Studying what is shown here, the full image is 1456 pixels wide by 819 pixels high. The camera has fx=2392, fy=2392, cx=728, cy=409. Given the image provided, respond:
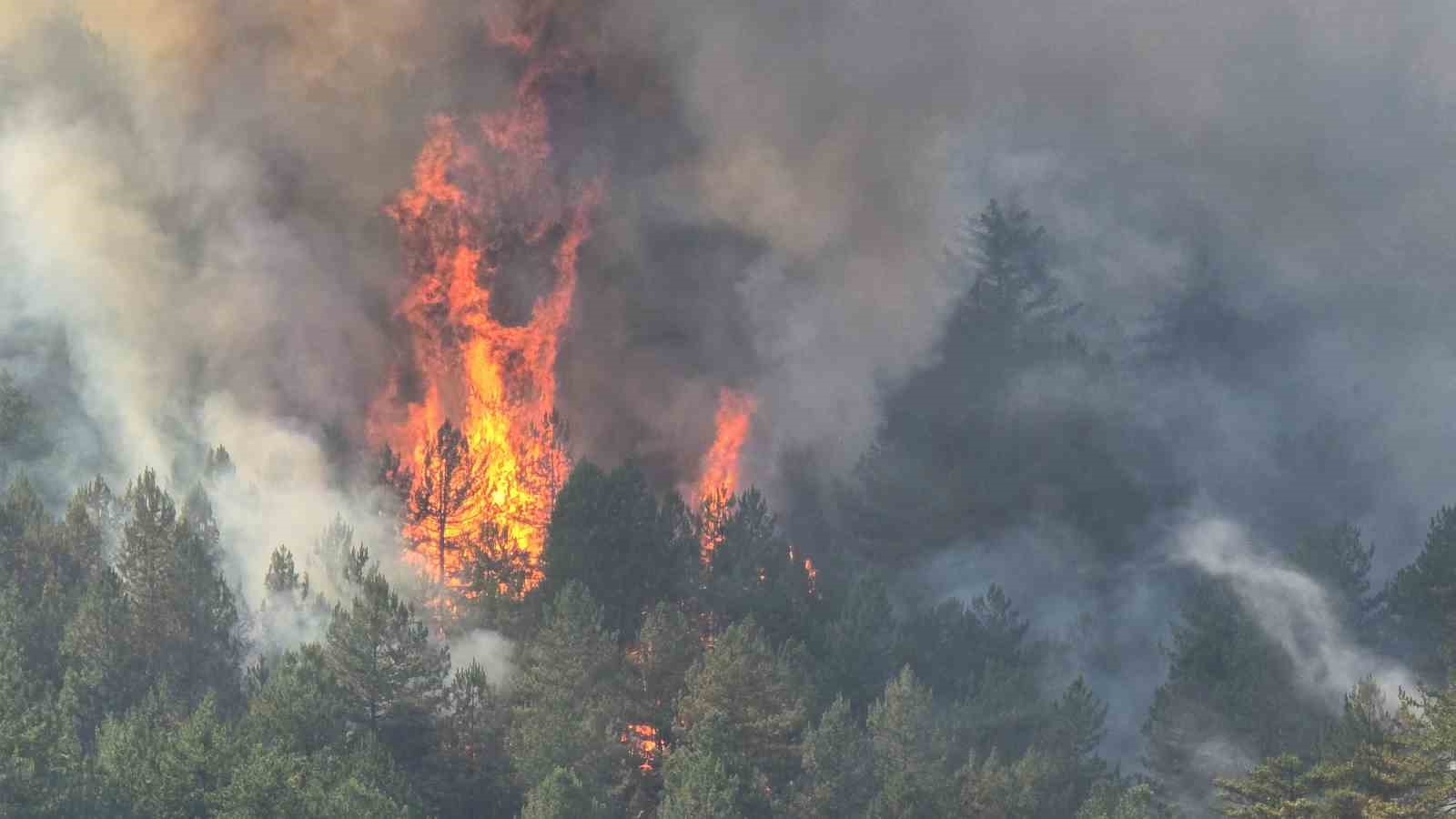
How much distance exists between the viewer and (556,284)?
104 meters

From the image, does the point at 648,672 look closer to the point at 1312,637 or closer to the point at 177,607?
the point at 177,607

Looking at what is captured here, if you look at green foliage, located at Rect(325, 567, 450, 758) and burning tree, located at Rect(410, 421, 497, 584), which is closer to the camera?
green foliage, located at Rect(325, 567, 450, 758)

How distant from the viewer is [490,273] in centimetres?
10200

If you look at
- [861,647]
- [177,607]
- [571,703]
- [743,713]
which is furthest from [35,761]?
[861,647]

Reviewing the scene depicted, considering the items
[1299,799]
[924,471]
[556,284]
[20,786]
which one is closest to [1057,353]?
[924,471]

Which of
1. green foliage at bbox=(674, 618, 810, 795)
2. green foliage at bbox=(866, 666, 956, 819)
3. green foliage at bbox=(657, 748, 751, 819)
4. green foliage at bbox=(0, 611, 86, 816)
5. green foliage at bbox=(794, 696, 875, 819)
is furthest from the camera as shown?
green foliage at bbox=(674, 618, 810, 795)

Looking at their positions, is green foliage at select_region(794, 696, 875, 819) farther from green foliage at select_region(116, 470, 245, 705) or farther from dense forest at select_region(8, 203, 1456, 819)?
green foliage at select_region(116, 470, 245, 705)

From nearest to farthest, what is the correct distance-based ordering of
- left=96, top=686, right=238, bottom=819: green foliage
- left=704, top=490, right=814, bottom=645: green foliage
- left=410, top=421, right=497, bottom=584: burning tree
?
left=96, top=686, right=238, bottom=819: green foliage → left=704, top=490, right=814, bottom=645: green foliage → left=410, top=421, right=497, bottom=584: burning tree

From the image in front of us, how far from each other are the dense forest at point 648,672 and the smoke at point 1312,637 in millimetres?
147

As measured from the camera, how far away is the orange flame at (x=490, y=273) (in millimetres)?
99438

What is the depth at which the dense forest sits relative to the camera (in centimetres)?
6588

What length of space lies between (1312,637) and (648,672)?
944 inches

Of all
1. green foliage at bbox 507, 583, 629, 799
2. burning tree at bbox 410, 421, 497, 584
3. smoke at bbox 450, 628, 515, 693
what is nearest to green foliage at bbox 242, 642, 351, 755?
smoke at bbox 450, 628, 515, 693

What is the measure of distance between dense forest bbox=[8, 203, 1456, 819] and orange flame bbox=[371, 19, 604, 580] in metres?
5.44
